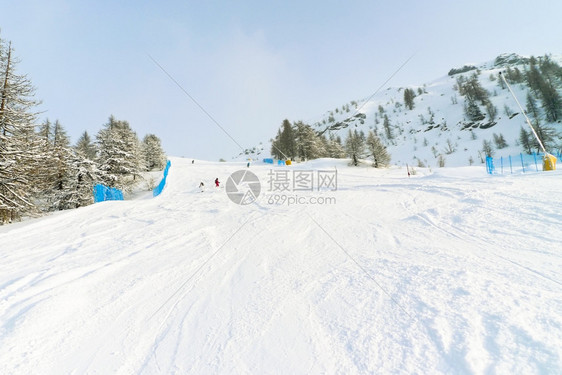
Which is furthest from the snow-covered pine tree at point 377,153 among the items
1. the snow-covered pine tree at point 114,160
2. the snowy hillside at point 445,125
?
the snow-covered pine tree at point 114,160

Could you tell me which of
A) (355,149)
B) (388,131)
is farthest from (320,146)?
(388,131)

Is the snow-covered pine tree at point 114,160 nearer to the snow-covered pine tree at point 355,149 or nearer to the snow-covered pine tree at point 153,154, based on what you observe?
the snow-covered pine tree at point 153,154

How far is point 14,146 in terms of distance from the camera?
1304cm

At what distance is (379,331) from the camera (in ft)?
8.44

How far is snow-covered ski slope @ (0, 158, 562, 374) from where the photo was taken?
2.31 meters

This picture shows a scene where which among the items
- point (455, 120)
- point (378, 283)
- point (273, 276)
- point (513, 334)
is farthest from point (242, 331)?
point (455, 120)

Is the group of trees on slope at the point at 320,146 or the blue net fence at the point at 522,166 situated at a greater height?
the group of trees on slope at the point at 320,146

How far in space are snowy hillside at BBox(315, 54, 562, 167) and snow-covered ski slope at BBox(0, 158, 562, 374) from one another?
57.3m

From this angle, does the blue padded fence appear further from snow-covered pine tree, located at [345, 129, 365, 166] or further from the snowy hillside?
the snowy hillside

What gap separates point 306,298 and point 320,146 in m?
54.0

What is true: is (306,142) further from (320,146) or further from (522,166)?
(522,166)

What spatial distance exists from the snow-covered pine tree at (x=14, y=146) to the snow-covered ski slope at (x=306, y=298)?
8.33m

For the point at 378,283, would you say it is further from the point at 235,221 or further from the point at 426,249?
the point at 235,221

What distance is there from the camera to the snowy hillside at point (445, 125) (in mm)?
68000
